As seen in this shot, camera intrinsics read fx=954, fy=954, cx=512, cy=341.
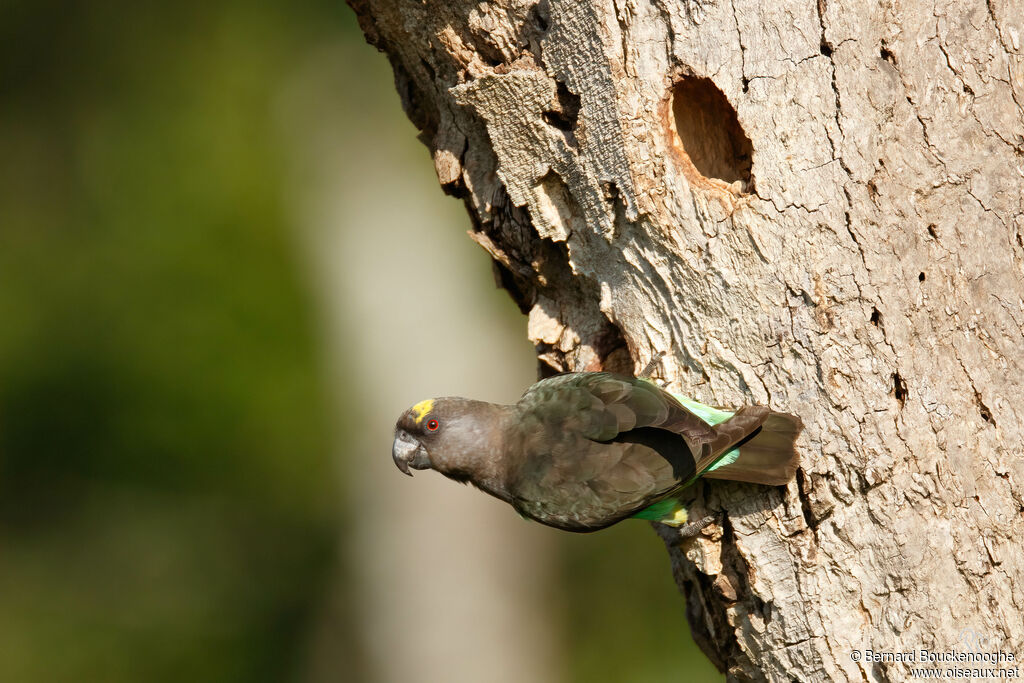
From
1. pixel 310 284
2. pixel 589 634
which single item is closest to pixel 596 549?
pixel 589 634

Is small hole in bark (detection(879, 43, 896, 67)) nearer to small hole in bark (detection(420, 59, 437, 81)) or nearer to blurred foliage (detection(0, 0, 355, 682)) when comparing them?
small hole in bark (detection(420, 59, 437, 81))

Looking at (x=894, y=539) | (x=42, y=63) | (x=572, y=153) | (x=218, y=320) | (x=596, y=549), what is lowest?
(x=596, y=549)

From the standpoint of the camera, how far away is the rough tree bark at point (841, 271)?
12.3 ft

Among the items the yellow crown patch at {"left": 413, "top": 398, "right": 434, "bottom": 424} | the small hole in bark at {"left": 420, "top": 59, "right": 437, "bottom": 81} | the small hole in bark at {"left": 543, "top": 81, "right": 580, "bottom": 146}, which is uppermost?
the small hole in bark at {"left": 420, "top": 59, "right": 437, "bottom": 81}

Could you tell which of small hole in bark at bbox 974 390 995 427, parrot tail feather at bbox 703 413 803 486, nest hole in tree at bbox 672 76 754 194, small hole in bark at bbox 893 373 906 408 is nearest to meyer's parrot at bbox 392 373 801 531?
parrot tail feather at bbox 703 413 803 486

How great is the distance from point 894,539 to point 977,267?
1.15 m

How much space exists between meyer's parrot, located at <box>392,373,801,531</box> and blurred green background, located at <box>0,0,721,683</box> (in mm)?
6471

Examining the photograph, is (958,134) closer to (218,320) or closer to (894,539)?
(894,539)

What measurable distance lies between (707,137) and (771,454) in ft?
4.58

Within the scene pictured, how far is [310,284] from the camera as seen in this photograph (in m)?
12.4

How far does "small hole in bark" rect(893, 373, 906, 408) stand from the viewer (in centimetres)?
377

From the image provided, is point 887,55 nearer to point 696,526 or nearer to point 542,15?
point 542,15

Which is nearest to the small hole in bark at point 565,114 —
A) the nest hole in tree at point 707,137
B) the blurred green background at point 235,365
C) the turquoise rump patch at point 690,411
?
the nest hole in tree at point 707,137

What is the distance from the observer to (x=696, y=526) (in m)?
4.12
